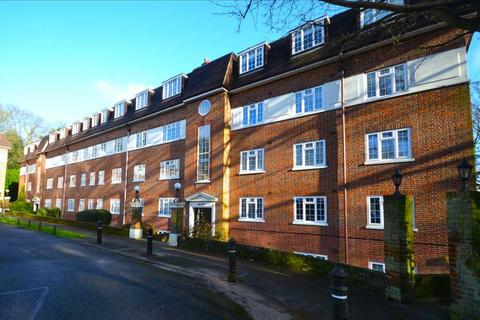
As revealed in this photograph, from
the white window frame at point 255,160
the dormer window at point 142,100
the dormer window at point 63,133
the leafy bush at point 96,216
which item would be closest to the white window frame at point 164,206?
the leafy bush at point 96,216

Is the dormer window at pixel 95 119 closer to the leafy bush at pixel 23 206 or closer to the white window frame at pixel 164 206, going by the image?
the white window frame at pixel 164 206

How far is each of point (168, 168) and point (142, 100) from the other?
8.52m

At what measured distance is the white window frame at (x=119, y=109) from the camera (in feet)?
104

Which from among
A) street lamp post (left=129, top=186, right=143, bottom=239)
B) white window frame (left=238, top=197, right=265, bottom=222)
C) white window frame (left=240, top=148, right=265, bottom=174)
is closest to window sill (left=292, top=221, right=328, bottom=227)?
white window frame (left=238, top=197, right=265, bottom=222)

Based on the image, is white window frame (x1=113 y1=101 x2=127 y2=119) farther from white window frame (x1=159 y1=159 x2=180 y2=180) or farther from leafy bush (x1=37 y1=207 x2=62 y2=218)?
leafy bush (x1=37 y1=207 x2=62 y2=218)

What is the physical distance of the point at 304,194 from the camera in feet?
52.8

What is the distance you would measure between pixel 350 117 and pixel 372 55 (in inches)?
120

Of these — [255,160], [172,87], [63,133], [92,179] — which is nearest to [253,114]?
[255,160]

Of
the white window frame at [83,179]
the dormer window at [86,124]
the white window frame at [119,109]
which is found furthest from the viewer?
the dormer window at [86,124]

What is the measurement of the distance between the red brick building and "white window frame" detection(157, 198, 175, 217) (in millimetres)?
129

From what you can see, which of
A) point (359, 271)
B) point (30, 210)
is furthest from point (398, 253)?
point (30, 210)

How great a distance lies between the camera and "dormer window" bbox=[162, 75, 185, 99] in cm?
2530

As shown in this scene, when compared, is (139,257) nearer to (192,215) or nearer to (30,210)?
(192,215)

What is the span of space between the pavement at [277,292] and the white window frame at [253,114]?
901cm
